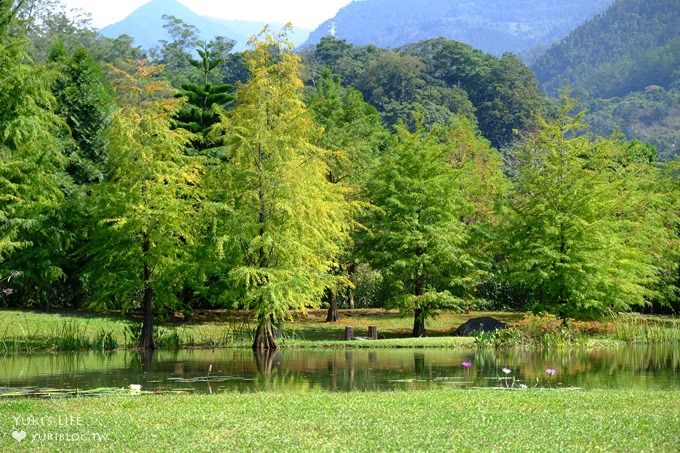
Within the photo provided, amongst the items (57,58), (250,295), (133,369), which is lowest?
(133,369)

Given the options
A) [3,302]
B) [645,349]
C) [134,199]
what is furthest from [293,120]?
[3,302]

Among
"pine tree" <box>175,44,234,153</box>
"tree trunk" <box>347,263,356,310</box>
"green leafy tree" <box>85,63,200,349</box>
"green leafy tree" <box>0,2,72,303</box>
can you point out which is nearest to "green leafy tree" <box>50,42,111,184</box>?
"green leafy tree" <box>0,2,72,303</box>

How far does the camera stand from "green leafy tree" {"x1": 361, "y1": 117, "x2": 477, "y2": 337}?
36531 millimetres

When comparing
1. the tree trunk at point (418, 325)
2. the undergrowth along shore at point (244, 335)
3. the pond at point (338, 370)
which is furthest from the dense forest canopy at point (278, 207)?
the pond at point (338, 370)

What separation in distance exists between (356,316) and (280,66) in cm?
1557

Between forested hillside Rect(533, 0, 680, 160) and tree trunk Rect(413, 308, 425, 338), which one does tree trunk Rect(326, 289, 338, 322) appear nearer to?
tree trunk Rect(413, 308, 425, 338)

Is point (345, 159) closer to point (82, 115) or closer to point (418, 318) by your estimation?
point (418, 318)

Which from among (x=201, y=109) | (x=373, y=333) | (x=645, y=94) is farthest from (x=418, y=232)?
(x=645, y=94)

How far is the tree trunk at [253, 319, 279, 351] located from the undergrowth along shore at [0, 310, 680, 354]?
42.3 inches

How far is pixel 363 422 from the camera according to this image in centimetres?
1220

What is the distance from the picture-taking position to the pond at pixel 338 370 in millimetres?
19016

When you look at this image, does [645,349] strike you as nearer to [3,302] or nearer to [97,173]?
[97,173]

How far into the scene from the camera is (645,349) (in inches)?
1203

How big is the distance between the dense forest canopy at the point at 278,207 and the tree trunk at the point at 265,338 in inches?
3.2
